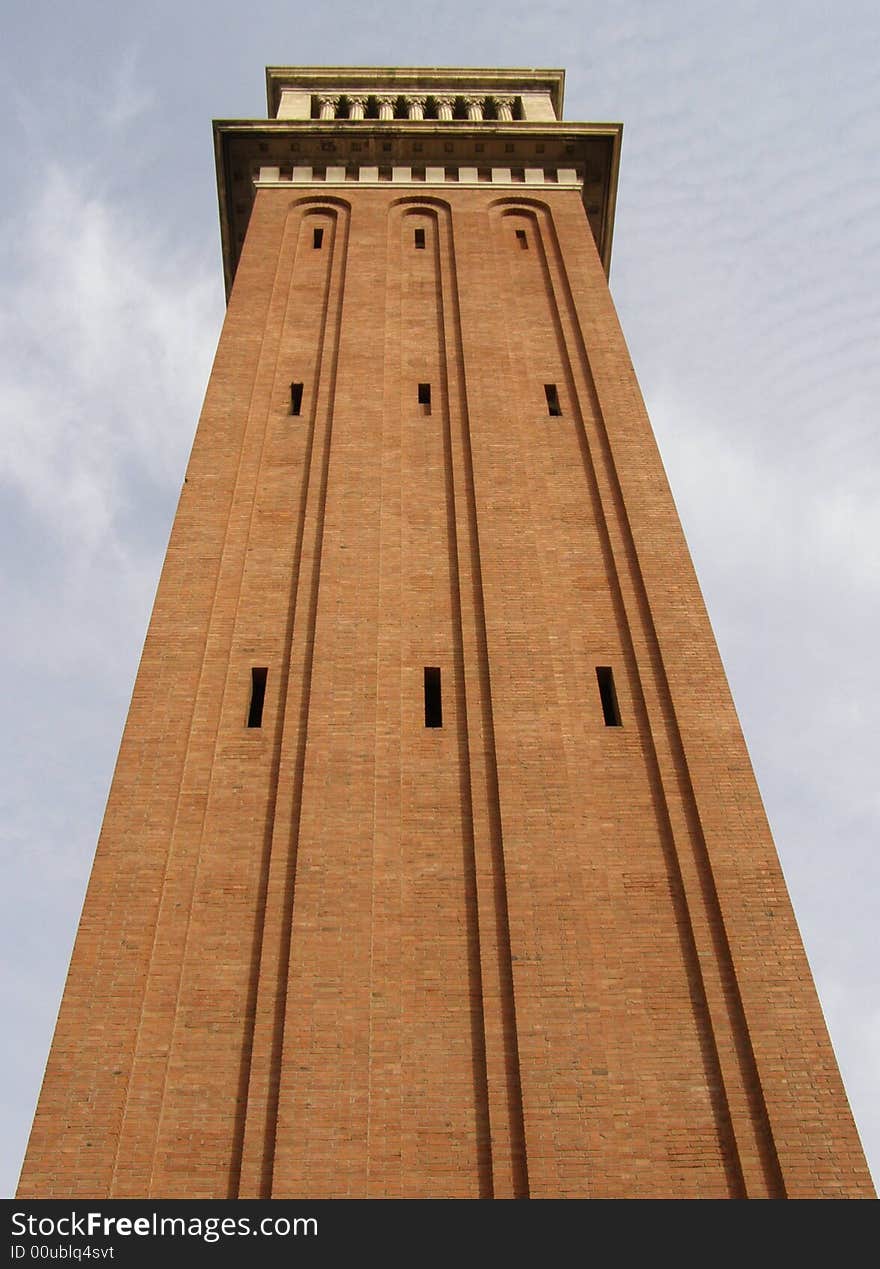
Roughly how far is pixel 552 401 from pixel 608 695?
311 inches

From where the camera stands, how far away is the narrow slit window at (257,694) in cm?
1562

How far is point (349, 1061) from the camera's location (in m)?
11.8

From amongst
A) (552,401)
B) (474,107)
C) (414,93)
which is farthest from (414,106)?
(552,401)

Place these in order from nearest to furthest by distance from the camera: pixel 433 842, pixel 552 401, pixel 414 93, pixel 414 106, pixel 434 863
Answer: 1. pixel 434 863
2. pixel 433 842
3. pixel 552 401
4. pixel 414 106
5. pixel 414 93

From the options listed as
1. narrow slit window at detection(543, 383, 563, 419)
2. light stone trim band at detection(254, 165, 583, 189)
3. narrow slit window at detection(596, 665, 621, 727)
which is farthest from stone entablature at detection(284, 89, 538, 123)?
narrow slit window at detection(596, 665, 621, 727)

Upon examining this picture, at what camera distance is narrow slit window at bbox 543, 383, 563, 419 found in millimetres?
21906

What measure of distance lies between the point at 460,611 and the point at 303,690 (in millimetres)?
2568

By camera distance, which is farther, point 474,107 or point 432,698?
point 474,107

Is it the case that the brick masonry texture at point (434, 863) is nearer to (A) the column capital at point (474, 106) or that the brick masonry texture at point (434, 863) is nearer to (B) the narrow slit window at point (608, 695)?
(B) the narrow slit window at point (608, 695)

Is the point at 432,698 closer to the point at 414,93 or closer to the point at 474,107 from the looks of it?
the point at 474,107

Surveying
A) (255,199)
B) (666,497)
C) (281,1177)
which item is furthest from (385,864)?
(255,199)

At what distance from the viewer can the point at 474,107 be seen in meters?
36.0

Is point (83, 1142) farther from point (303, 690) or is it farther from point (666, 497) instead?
point (666, 497)

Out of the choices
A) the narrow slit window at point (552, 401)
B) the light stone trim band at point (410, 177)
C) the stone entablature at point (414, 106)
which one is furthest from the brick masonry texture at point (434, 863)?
the stone entablature at point (414, 106)
